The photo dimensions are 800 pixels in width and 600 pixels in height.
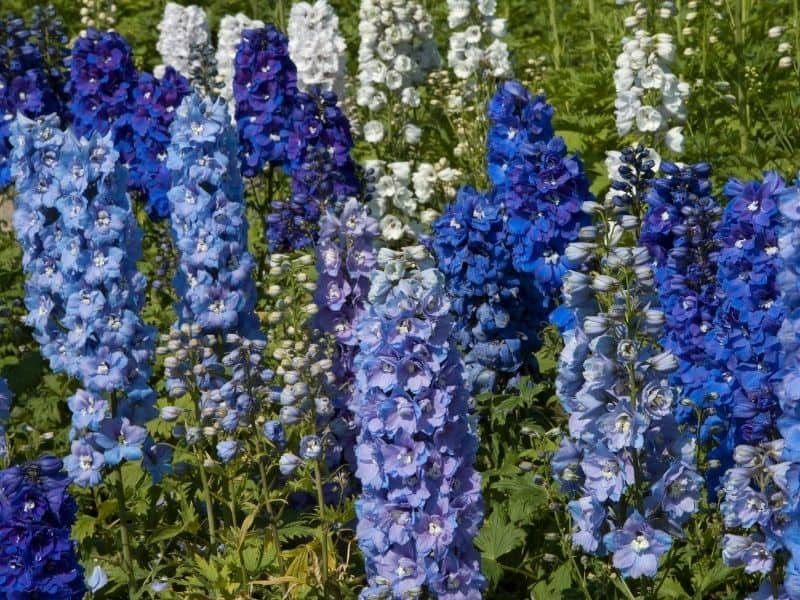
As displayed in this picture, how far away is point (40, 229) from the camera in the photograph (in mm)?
5520

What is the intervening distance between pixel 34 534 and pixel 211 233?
1640 millimetres

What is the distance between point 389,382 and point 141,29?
911 cm

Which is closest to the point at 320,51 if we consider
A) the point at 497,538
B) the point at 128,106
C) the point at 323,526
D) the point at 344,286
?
the point at 128,106

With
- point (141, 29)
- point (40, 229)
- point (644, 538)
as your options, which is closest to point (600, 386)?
point (644, 538)

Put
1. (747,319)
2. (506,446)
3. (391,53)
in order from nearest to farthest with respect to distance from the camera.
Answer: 1. (747,319)
2. (506,446)
3. (391,53)

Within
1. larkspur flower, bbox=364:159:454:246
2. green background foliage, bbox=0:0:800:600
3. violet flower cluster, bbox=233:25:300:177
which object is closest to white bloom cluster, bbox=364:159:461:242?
larkspur flower, bbox=364:159:454:246

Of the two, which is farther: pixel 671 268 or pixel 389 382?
pixel 671 268

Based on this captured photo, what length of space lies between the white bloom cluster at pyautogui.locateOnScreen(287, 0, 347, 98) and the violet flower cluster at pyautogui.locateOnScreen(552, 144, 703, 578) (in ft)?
14.1

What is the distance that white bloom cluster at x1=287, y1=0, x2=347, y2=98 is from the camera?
8.34 meters

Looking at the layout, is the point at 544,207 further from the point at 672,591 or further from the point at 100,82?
the point at 100,82

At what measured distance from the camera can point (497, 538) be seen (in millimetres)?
4918

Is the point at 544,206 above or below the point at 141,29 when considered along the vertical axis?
below

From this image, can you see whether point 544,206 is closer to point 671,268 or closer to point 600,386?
point 671,268

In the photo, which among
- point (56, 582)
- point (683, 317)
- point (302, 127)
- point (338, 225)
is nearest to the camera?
point (56, 582)
